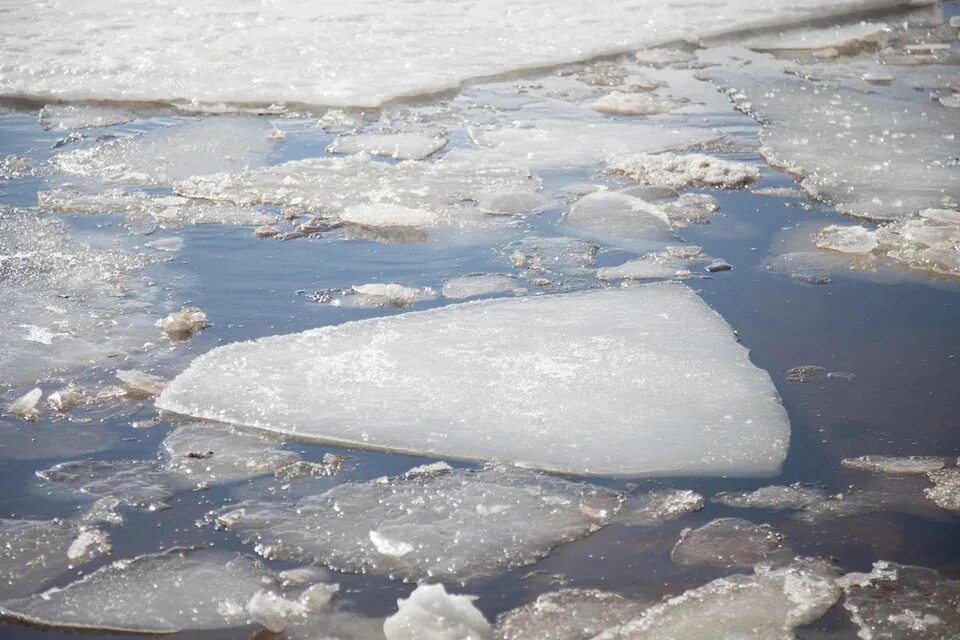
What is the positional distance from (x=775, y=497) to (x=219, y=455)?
3.20 ft

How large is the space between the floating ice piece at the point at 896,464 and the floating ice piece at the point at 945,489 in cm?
→ 2

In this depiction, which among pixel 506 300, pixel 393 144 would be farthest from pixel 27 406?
pixel 393 144

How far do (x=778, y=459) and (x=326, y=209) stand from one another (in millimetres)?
1681

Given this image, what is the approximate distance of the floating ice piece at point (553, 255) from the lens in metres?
2.70

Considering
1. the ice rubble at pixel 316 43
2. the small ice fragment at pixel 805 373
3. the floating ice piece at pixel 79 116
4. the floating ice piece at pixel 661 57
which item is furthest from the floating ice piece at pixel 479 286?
the floating ice piece at pixel 661 57

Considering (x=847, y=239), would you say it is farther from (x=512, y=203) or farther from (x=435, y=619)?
(x=435, y=619)

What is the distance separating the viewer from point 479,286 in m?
2.61

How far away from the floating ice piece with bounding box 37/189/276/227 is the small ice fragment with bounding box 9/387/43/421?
1.00 m

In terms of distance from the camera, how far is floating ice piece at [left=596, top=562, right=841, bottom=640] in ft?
4.79

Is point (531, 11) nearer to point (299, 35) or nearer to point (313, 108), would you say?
point (299, 35)

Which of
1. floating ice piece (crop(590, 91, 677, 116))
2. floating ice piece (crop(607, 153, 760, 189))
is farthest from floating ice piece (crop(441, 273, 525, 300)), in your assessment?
floating ice piece (crop(590, 91, 677, 116))

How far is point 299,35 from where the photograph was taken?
503 centimetres

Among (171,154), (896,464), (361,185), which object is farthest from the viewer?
(171,154)

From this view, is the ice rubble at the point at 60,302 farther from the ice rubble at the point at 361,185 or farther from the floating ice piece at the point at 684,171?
the floating ice piece at the point at 684,171
